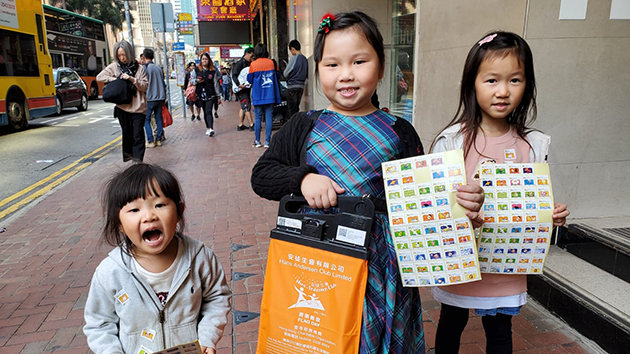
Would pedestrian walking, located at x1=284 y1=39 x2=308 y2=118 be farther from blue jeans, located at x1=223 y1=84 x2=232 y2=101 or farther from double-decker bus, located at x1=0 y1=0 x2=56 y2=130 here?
blue jeans, located at x1=223 y1=84 x2=232 y2=101

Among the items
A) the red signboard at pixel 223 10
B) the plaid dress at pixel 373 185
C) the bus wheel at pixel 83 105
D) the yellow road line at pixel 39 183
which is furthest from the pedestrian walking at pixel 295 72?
the red signboard at pixel 223 10

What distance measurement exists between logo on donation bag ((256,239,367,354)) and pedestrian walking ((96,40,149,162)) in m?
5.86

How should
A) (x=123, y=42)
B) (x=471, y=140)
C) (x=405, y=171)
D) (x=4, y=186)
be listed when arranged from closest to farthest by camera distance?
(x=405, y=171) < (x=471, y=140) < (x=123, y=42) < (x=4, y=186)

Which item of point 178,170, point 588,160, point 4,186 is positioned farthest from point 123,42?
point 588,160

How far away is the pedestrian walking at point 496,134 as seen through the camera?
5.33 feet

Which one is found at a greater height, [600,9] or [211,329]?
[600,9]

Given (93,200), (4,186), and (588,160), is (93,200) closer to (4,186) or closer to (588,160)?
(4,186)

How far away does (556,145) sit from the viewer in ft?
10.2

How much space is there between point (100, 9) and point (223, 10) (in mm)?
30624

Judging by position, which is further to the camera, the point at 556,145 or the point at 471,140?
the point at 556,145

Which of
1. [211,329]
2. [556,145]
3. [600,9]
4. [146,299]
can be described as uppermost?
[600,9]

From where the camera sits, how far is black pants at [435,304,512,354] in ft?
5.91

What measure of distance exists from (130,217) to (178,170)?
5.81 metres

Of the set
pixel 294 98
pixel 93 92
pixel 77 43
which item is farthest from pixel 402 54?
pixel 93 92
